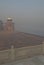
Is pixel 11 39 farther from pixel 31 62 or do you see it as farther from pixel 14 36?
pixel 31 62

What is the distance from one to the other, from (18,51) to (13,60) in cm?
39

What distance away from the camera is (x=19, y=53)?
5.02 m

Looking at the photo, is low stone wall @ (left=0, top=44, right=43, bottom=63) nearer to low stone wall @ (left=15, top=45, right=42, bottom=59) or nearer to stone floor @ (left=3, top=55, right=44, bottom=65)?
low stone wall @ (left=15, top=45, right=42, bottom=59)

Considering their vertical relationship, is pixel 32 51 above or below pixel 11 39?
below

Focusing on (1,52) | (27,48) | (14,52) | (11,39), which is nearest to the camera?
(1,52)

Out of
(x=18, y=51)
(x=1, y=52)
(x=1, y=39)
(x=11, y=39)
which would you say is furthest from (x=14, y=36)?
(x=1, y=52)

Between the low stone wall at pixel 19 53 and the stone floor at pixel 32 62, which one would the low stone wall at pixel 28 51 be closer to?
the low stone wall at pixel 19 53

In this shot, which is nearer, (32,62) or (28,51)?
(32,62)

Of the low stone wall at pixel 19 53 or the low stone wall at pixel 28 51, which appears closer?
the low stone wall at pixel 19 53

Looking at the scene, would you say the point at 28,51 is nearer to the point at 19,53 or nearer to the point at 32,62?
the point at 19,53

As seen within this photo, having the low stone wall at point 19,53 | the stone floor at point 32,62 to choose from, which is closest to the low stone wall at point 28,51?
the low stone wall at point 19,53

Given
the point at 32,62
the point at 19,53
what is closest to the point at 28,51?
the point at 19,53

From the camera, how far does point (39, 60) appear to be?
491cm

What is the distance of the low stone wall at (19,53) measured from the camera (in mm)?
4672
